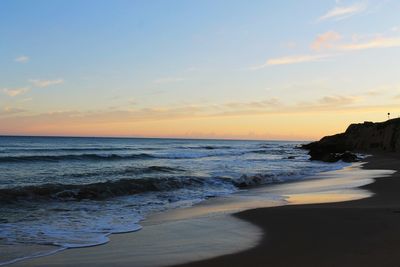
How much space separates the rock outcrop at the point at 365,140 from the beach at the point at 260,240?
101 ft

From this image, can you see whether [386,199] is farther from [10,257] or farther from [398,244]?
[10,257]

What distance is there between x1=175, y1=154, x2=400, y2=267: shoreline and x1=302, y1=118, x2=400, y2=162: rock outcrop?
3029 centimetres

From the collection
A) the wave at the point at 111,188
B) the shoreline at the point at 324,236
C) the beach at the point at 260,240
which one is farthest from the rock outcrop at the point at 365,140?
the beach at the point at 260,240

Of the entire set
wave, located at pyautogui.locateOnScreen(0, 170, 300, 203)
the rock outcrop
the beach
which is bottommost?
wave, located at pyautogui.locateOnScreen(0, 170, 300, 203)

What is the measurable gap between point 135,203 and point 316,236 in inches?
273

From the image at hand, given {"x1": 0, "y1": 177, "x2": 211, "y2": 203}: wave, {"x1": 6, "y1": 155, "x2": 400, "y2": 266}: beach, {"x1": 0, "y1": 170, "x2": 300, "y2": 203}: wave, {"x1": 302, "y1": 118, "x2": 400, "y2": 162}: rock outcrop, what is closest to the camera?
{"x1": 6, "y1": 155, "x2": 400, "y2": 266}: beach

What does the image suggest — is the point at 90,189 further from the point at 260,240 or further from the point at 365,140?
the point at 365,140

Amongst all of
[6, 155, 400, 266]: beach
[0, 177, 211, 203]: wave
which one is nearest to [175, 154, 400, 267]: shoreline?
[6, 155, 400, 266]: beach

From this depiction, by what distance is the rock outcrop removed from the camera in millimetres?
46513

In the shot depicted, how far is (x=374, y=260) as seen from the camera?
556 centimetres

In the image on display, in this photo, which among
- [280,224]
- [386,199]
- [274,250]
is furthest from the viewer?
[386,199]

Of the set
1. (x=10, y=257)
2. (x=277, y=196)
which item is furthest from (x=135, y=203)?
(x=10, y=257)

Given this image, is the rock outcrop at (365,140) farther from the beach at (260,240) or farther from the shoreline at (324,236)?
the beach at (260,240)

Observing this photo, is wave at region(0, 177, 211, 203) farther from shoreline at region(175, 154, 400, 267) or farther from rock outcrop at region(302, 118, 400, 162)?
rock outcrop at region(302, 118, 400, 162)
